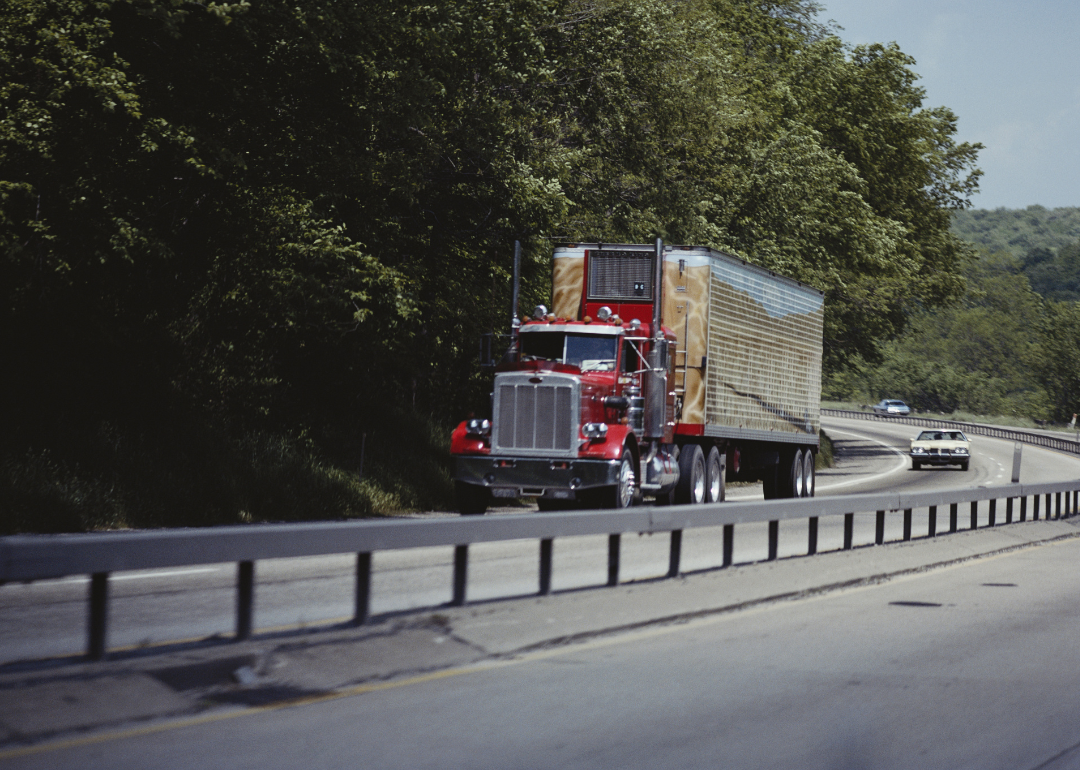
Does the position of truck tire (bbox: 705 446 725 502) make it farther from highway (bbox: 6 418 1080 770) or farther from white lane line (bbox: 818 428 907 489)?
white lane line (bbox: 818 428 907 489)

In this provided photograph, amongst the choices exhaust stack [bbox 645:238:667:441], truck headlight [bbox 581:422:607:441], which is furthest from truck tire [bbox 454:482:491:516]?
exhaust stack [bbox 645:238:667:441]

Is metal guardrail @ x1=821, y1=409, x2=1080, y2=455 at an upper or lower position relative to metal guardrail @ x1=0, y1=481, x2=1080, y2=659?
lower

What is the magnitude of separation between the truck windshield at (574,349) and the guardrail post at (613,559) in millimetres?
9822

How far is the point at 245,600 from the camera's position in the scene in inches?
289

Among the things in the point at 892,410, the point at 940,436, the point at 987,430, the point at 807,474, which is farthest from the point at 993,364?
the point at 807,474

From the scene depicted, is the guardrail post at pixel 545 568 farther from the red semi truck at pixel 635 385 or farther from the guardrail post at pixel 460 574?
the red semi truck at pixel 635 385

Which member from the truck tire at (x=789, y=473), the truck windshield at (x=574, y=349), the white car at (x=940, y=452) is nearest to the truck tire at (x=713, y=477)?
the truck windshield at (x=574, y=349)

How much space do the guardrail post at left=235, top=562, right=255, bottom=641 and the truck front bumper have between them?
11.5 m

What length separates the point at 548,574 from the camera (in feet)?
31.3

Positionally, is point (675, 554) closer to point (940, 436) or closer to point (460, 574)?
point (460, 574)

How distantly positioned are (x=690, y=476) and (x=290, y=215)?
7.71 meters

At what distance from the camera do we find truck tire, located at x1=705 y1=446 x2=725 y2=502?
2241 centimetres

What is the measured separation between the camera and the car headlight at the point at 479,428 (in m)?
19.4

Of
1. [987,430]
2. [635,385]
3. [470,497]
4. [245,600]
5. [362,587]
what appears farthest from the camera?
[987,430]
